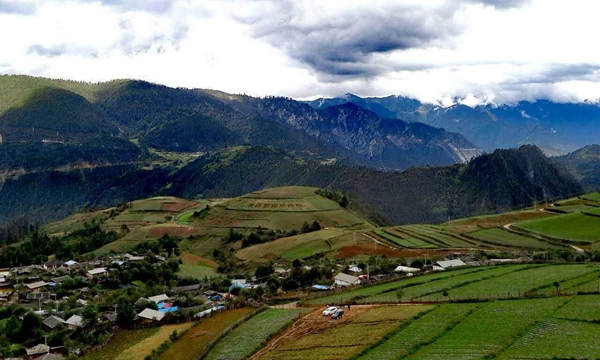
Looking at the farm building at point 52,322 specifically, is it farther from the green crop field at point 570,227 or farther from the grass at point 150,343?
the green crop field at point 570,227

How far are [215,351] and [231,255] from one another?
88.0 m

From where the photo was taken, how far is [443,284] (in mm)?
65812

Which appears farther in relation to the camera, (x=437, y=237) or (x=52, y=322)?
(x=437, y=237)

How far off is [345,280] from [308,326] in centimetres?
2876

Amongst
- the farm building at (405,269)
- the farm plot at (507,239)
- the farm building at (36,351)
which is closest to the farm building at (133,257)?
the farm building at (36,351)

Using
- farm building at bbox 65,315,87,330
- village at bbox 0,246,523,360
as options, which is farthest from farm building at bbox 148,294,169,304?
farm building at bbox 65,315,87,330

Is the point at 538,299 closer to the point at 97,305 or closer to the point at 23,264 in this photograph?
the point at 97,305

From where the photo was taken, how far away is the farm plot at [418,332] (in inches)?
1628

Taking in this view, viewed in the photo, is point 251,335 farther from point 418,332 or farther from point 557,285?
point 557,285

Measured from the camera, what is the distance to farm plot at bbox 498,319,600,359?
35219 mm

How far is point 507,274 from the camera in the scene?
68.1 meters

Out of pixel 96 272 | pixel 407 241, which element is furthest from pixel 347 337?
pixel 407 241

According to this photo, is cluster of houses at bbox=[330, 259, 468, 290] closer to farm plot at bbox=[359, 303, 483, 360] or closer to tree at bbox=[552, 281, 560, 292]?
tree at bbox=[552, 281, 560, 292]

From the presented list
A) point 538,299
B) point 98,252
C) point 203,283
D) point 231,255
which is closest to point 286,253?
point 231,255
